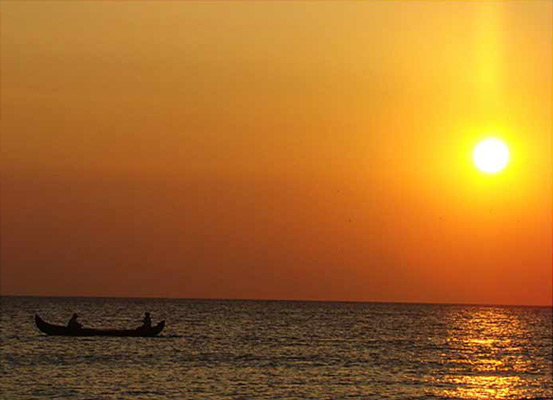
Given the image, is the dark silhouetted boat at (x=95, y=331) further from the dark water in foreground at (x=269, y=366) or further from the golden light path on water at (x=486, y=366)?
the golden light path on water at (x=486, y=366)

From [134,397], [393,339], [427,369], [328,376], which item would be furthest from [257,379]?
[393,339]

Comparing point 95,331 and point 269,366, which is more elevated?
point 95,331

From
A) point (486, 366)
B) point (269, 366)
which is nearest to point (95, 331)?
point (269, 366)

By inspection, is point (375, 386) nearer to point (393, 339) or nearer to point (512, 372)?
point (512, 372)

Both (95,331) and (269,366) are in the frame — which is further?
(95,331)

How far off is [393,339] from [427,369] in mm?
38328

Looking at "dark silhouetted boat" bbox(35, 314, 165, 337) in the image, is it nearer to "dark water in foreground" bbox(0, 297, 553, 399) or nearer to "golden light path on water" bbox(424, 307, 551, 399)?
"dark water in foreground" bbox(0, 297, 553, 399)

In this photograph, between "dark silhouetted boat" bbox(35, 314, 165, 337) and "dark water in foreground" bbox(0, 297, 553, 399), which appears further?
"dark silhouetted boat" bbox(35, 314, 165, 337)

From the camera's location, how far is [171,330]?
402ft

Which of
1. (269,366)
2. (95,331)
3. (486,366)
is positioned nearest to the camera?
(269,366)

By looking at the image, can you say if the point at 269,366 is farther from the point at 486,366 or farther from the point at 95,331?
the point at 95,331

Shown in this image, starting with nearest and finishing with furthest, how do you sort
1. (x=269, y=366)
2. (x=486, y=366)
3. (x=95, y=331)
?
1. (x=269, y=366)
2. (x=486, y=366)
3. (x=95, y=331)

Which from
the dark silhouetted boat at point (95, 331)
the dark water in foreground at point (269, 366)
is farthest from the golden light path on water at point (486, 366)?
the dark silhouetted boat at point (95, 331)

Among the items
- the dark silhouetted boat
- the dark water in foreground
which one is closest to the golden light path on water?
the dark water in foreground
